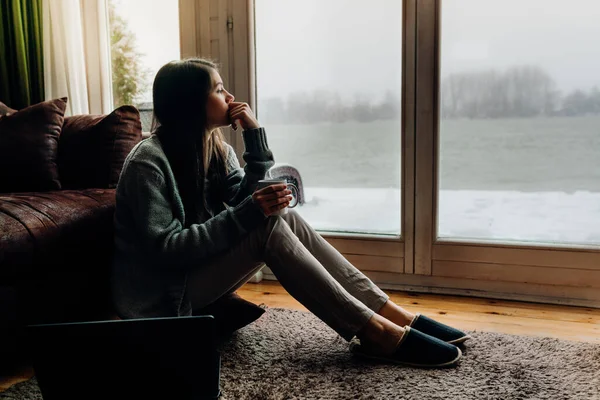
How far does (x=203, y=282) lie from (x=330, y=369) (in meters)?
0.44

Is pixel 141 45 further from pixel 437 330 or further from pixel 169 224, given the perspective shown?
pixel 437 330

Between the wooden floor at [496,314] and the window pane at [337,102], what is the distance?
0.35m

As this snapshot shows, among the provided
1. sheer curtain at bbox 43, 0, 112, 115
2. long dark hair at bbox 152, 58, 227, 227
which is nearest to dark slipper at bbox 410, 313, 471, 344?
long dark hair at bbox 152, 58, 227, 227

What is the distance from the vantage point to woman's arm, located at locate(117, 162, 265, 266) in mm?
1476

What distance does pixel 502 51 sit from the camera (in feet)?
7.18

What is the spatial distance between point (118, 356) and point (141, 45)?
201 cm

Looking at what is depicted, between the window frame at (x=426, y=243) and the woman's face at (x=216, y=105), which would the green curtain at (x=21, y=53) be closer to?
Answer: the window frame at (x=426, y=243)

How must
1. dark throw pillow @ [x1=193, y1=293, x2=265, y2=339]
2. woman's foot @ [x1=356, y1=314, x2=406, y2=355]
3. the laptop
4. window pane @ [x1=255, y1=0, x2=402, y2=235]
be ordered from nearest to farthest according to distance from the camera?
the laptop < woman's foot @ [x1=356, y1=314, x2=406, y2=355] < dark throw pillow @ [x1=193, y1=293, x2=265, y2=339] < window pane @ [x1=255, y1=0, x2=402, y2=235]

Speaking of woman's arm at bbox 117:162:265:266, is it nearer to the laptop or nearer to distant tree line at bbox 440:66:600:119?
the laptop

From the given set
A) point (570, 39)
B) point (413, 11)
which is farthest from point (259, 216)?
point (570, 39)

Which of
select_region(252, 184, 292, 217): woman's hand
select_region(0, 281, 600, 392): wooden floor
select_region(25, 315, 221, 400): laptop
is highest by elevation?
select_region(252, 184, 292, 217): woman's hand

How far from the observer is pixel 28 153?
2047mm

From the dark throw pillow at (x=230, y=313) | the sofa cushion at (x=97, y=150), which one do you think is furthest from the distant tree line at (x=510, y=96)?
the sofa cushion at (x=97, y=150)

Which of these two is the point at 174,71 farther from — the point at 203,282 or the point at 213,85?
the point at 203,282
